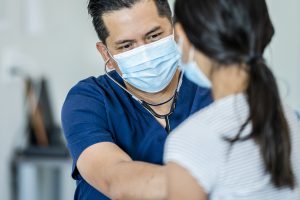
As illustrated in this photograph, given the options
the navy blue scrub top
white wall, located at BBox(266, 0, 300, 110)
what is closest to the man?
the navy blue scrub top

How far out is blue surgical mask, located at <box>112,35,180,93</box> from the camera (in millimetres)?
1548

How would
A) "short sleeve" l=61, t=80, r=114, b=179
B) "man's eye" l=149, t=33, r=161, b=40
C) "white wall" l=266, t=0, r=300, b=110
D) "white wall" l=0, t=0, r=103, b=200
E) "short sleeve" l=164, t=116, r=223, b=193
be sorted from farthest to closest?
"white wall" l=266, t=0, r=300, b=110 < "white wall" l=0, t=0, r=103, b=200 < "man's eye" l=149, t=33, r=161, b=40 < "short sleeve" l=61, t=80, r=114, b=179 < "short sleeve" l=164, t=116, r=223, b=193

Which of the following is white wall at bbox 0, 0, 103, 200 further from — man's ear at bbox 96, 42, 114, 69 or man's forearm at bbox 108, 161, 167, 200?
man's forearm at bbox 108, 161, 167, 200

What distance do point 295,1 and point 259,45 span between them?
8.82ft

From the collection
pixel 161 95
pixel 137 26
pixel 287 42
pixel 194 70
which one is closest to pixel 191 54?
pixel 194 70

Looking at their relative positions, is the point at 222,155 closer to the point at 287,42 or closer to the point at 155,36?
the point at 155,36

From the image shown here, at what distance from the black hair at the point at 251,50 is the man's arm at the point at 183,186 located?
0.33 feet

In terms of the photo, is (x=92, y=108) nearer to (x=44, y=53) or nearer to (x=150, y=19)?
(x=150, y=19)

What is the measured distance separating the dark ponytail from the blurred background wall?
1.82 meters

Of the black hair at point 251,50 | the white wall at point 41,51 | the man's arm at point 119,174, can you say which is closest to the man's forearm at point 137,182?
the man's arm at point 119,174

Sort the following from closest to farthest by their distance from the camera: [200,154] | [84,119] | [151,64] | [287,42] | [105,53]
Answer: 1. [200,154]
2. [84,119]
3. [151,64]
4. [105,53]
5. [287,42]

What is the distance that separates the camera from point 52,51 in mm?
3316

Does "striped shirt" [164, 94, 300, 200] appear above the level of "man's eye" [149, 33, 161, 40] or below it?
below

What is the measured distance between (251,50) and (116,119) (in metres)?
0.57
